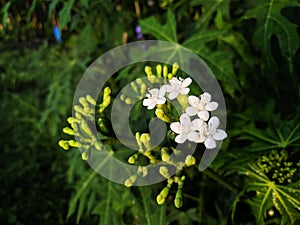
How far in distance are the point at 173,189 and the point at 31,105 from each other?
226 cm

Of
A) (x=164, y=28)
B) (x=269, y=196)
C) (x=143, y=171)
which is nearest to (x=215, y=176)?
(x=269, y=196)

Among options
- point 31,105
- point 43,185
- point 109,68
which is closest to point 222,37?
point 109,68

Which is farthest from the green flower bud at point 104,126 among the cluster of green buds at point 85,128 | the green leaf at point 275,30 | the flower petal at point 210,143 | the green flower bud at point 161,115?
the green leaf at point 275,30

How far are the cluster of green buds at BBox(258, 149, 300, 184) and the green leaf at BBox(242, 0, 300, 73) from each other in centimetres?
21

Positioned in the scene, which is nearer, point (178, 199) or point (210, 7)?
point (178, 199)

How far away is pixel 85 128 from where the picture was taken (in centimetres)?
91

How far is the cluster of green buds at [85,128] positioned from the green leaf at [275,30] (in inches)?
18.3

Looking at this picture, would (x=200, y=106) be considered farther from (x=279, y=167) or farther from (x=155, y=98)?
(x=279, y=167)

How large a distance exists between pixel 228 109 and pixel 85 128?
1.91 ft

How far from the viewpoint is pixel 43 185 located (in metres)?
2.52

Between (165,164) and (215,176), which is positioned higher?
(165,164)

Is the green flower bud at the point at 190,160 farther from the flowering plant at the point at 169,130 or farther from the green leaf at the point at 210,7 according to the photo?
the green leaf at the point at 210,7

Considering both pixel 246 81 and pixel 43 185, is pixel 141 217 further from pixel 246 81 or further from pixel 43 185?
pixel 43 185

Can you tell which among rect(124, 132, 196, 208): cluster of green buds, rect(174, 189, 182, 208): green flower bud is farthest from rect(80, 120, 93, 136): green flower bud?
rect(174, 189, 182, 208): green flower bud
